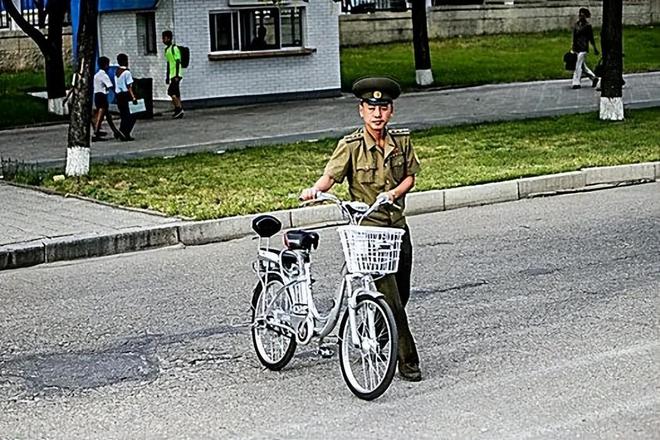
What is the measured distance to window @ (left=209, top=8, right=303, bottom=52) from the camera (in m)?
27.9

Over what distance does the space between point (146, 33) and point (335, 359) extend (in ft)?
72.8

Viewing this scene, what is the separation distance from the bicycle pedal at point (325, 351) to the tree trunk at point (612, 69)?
13.9 meters

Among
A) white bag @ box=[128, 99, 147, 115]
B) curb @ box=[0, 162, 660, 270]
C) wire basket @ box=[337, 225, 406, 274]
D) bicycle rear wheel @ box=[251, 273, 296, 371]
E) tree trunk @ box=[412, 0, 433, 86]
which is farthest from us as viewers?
tree trunk @ box=[412, 0, 433, 86]

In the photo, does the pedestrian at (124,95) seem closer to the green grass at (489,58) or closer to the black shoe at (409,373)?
the green grass at (489,58)

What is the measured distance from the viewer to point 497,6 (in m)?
41.5

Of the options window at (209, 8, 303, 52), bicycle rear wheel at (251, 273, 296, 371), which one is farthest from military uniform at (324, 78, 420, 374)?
window at (209, 8, 303, 52)

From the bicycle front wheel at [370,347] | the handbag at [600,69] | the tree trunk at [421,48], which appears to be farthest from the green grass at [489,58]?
the bicycle front wheel at [370,347]

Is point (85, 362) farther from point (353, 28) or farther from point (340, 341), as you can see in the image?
point (353, 28)

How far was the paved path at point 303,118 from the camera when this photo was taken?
19984 mm

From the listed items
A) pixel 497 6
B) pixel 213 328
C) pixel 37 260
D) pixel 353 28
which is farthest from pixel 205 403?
pixel 497 6

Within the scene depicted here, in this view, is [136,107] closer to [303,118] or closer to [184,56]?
[303,118]

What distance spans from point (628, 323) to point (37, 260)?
Answer: 5614 millimetres

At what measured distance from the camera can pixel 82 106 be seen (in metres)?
16.1

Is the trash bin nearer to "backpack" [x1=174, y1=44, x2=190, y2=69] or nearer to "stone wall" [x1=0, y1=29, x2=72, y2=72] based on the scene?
"backpack" [x1=174, y1=44, x2=190, y2=69]
